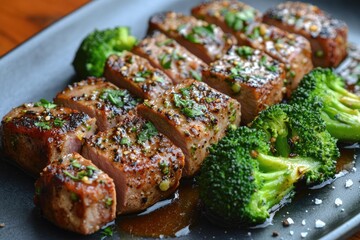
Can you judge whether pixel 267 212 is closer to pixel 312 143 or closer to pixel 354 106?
pixel 312 143

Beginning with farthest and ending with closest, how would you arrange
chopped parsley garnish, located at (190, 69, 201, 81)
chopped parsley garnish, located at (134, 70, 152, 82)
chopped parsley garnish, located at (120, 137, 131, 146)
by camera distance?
chopped parsley garnish, located at (190, 69, 201, 81), chopped parsley garnish, located at (134, 70, 152, 82), chopped parsley garnish, located at (120, 137, 131, 146)

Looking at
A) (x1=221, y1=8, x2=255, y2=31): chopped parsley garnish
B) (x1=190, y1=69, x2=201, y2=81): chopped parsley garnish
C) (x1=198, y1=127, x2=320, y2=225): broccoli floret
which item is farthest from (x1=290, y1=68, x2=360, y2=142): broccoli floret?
(x1=221, y1=8, x2=255, y2=31): chopped parsley garnish

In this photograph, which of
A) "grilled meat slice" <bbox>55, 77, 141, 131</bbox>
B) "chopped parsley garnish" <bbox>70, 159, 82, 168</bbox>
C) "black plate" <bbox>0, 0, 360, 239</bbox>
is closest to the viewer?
"chopped parsley garnish" <bbox>70, 159, 82, 168</bbox>

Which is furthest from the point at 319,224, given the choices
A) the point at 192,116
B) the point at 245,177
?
the point at 192,116

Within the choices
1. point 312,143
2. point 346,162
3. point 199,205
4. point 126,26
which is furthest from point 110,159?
point 126,26

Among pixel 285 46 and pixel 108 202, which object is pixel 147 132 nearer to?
pixel 108 202

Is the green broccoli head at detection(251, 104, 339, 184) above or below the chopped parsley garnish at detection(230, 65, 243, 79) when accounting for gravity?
below

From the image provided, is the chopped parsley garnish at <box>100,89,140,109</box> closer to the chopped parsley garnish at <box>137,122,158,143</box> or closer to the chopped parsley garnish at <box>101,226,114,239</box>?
the chopped parsley garnish at <box>137,122,158,143</box>
